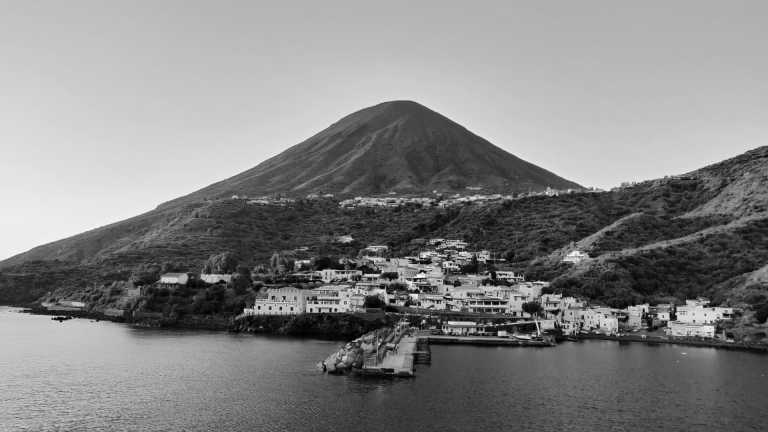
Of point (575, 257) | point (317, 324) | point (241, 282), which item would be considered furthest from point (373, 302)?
point (575, 257)

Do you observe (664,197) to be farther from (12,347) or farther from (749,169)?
(12,347)

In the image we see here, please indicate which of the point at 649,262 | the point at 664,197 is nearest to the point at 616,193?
the point at 664,197

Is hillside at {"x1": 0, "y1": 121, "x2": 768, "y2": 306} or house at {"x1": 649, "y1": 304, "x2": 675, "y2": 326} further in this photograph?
hillside at {"x1": 0, "y1": 121, "x2": 768, "y2": 306}

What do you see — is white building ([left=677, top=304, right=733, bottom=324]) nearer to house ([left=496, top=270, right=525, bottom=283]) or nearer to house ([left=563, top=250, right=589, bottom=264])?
house ([left=563, top=250, right=589, bottom=264])

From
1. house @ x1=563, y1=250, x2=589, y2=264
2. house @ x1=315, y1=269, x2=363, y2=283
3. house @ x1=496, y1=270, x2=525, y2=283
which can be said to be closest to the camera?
house @ x1=315, y1=269, x2=363, y2=283

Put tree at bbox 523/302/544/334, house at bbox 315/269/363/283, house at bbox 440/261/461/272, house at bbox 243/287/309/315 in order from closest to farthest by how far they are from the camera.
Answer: house at bbox 243/287/309/315 < tree at bbox 523/302/544/334 < house at bbox 315/269/363/283 < house at bbox 440/261/461/272

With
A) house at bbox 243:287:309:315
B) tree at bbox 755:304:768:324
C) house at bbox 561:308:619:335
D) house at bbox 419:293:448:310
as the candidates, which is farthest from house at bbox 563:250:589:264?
house at bbox 243:287:309:315

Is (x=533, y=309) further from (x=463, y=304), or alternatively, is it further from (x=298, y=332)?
(x=298, y=332)
